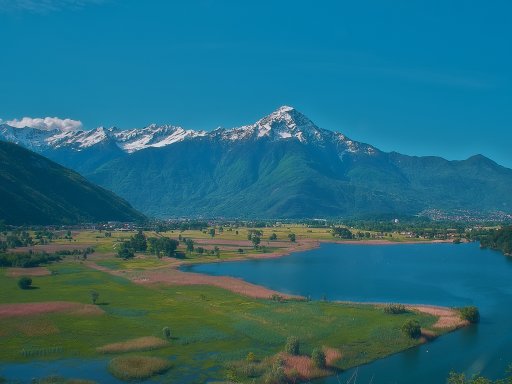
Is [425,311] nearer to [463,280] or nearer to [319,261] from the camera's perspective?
[463,280]

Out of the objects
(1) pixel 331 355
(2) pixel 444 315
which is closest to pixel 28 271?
(1) pixel 331 355

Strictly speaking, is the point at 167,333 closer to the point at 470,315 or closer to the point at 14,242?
the point at 470,315

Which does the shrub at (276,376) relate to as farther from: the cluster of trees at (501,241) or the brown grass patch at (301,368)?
the cluster of trees at (501,241)

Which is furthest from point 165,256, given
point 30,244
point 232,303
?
point 232,303

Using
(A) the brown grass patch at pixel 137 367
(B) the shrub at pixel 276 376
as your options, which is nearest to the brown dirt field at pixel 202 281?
(A) the brown grass patch at pixel 137 367

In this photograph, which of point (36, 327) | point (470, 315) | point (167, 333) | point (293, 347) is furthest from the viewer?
point (470, 315)

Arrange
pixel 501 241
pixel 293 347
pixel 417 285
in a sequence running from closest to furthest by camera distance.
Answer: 1. pixel 293 347
2. pixel 417 285
3. pixel 501 241
